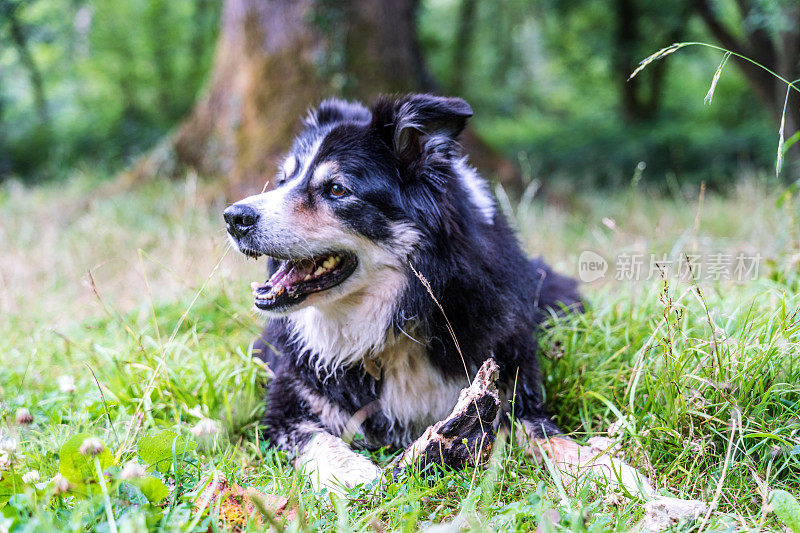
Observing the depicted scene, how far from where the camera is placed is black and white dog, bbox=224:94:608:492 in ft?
8.82

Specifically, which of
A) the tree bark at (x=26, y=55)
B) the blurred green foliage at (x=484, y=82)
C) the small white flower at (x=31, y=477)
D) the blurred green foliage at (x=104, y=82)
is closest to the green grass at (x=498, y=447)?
the small white flower at (x=31, y=477)

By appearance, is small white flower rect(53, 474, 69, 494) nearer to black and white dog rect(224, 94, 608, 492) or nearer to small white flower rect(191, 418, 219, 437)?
small white flower rect(191, 418, 219, 437)

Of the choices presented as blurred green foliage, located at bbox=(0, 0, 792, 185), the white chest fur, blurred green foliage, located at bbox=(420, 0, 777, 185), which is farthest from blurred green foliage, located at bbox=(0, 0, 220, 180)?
the white chest fur

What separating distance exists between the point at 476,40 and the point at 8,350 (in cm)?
1378

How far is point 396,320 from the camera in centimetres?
275

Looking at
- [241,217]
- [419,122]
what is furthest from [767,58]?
[241,217]

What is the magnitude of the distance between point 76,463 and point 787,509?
2277 mm

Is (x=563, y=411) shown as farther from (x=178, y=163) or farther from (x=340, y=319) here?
(x=178, y=163)

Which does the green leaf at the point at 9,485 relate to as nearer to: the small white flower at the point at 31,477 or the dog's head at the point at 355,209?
the small white flower at the point at 31,477

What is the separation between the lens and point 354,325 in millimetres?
2816

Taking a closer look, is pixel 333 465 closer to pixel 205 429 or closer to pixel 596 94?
pixel 205 429

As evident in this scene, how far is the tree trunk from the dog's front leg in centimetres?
447

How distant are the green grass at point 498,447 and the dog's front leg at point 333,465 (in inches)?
3.3

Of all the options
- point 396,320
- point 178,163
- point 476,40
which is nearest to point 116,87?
point 178,163
